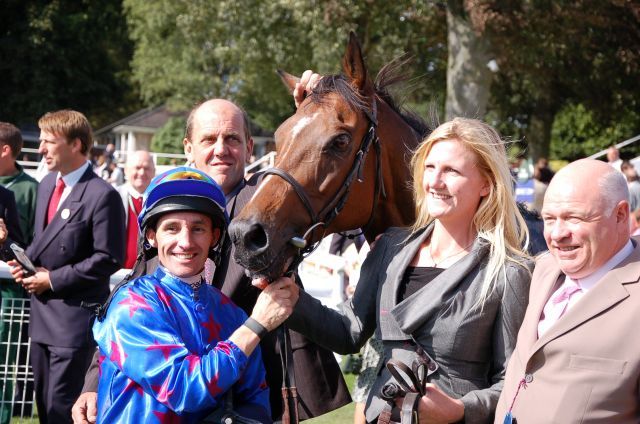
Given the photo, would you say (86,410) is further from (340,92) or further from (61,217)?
(61,217)

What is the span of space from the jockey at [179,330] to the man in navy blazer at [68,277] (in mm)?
2563

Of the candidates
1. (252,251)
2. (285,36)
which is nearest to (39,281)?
(252,251)

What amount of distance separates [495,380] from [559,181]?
72cm

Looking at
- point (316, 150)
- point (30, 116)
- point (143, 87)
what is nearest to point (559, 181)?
point (316, 150)

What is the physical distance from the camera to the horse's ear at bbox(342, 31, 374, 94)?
358 cm

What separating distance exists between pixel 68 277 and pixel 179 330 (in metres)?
2.90

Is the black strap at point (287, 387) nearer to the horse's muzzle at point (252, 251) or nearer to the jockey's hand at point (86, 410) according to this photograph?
the horse's muzzle at point (252, 251)

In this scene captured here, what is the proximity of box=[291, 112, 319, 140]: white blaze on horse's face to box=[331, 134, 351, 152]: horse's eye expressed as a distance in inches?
5.0

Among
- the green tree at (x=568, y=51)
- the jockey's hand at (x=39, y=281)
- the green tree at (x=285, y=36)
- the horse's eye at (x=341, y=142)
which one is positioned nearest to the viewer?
the horse's eye at (x=341, y=142)

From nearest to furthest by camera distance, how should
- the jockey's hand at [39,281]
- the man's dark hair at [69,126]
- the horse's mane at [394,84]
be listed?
the horse's mane at [394,84]
the jockey's hand at [39,281]
the man's dark hair at [69,126]

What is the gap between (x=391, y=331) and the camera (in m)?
2.97

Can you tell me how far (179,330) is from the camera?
2.76 meters

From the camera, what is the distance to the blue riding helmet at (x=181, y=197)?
2.88m

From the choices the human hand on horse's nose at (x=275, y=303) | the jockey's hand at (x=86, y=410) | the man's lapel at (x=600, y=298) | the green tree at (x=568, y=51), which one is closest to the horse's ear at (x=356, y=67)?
the human hand on horse's nose at (x=275, y=303)
